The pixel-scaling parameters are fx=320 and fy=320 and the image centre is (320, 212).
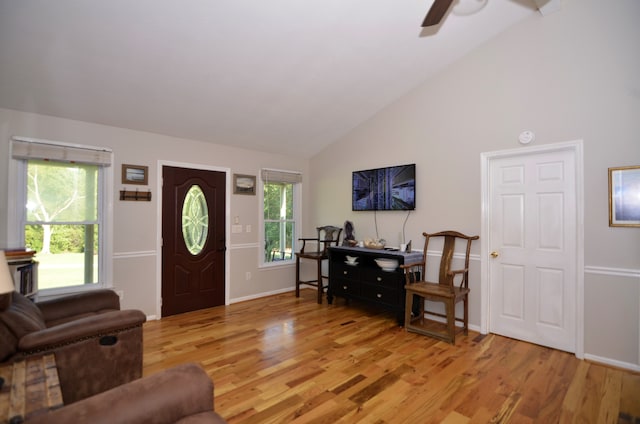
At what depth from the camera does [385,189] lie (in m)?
4.52

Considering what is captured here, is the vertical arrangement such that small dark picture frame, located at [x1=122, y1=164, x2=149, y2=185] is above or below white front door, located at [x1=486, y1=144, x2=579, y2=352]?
above

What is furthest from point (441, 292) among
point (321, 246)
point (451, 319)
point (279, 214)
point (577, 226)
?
point (279, 214)

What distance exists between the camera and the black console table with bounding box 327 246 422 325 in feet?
12.7

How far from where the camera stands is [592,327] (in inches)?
117

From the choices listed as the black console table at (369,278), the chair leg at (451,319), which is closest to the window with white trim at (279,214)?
the black console table at (369,278)

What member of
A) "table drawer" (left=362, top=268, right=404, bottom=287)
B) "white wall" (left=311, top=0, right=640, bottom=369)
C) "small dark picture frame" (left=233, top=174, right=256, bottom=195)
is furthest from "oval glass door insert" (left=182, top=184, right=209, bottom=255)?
"white wall" (left=311, top=0, right=640, bottom=369)

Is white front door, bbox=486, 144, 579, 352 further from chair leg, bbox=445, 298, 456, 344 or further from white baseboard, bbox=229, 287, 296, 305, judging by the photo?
white baseboard, bbox=229, 287, 296, 305

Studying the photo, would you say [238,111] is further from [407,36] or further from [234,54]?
[407,36]

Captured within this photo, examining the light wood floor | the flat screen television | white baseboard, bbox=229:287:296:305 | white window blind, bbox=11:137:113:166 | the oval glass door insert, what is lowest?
the light wood floor

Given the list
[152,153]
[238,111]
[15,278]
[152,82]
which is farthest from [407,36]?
[15,278]

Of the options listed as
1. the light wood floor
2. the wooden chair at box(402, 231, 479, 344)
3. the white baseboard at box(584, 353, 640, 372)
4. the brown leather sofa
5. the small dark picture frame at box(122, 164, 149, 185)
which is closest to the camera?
the brown leather sofa

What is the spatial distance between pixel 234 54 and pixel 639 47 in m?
3.59

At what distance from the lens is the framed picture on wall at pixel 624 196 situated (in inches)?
108

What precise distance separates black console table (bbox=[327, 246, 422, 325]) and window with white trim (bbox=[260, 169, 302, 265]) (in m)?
1.11
